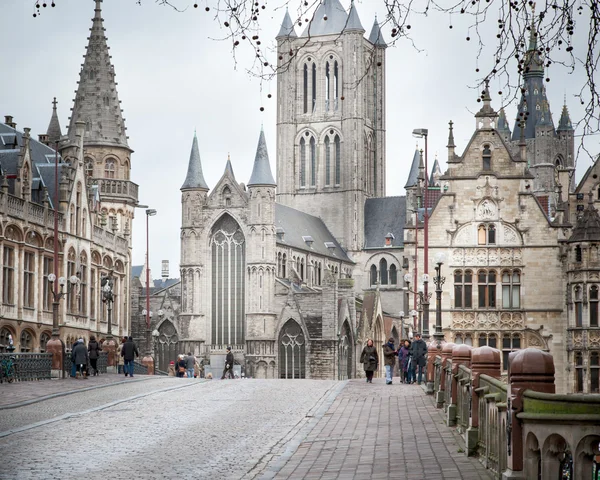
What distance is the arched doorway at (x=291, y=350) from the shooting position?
278ft

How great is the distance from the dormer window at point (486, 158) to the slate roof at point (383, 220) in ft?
159

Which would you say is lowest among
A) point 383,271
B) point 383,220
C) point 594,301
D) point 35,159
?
point 594,301

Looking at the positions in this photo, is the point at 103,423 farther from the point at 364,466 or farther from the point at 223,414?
the point at 364,466

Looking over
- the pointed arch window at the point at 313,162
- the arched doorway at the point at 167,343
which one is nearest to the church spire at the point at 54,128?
the arched doorway at the point at 167,343

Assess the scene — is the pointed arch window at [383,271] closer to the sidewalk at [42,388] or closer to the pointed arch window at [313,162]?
the pointed arch window at [313,162]

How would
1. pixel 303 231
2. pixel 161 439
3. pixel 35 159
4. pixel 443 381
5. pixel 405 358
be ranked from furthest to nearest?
pixel 303 231 < pixel 35 159 < pixel 405 358 < pixel 443 381 < pixel 161 439

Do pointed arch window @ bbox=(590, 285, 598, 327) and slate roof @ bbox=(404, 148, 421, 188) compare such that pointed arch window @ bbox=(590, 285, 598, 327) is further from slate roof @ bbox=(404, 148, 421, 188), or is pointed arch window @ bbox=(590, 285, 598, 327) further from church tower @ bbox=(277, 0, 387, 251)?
slate roof @ bbox=(404, 148, 421, 188)

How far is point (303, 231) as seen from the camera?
332ft

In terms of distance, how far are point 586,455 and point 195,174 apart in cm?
8315

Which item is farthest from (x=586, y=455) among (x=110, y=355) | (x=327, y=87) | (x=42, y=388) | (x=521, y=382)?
(x=327, y=87)

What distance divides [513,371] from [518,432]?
606 millimetres

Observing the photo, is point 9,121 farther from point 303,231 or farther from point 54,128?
point 303,231

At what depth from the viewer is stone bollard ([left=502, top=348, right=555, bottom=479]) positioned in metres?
10.5

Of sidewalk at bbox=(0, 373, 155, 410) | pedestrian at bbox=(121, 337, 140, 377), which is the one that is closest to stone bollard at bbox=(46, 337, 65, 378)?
sidewalk at bbox=(0, 373, 155, 410)
